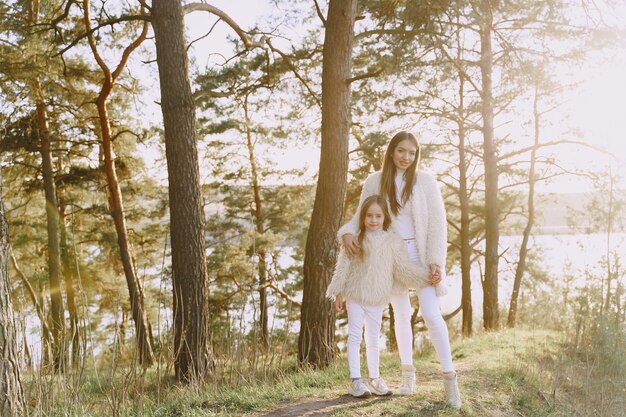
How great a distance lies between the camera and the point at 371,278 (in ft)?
12.6

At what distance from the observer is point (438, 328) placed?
3742mm

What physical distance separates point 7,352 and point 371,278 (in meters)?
2.24

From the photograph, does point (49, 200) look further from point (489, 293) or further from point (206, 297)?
point (489, 293)

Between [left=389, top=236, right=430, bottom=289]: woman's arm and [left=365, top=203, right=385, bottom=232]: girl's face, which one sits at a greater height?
[left=365, top=203, right=385, bottom=232]: girl's face

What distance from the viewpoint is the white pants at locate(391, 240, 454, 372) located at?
375 centimetres

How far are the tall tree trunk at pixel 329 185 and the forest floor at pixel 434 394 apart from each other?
476mm

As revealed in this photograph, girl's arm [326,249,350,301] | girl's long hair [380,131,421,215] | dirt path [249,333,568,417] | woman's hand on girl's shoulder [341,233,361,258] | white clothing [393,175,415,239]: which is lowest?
dirt path [249,333,568,417]

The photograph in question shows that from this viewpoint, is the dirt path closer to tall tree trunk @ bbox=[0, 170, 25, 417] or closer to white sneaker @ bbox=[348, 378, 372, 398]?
white sneaker @ bbox=[348, 378, 372, 398]

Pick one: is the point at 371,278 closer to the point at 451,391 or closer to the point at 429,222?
the point at 429,222

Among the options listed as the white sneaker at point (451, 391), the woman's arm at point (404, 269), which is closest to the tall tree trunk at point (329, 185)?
the woman's arm at point (404, 269)

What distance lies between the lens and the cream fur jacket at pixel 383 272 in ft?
12.5

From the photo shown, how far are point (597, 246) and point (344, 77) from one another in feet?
17.8

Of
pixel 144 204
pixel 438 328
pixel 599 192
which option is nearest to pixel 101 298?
pixel 144 204

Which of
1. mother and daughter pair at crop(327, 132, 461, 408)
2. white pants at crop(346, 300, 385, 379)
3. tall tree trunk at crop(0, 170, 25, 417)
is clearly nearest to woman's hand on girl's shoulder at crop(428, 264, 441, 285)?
mother and daughter pair at crop(327, 132, 461, 408)
